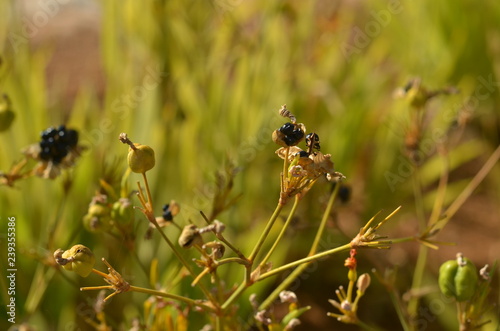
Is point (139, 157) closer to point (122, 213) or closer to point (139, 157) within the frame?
point (139, 157)

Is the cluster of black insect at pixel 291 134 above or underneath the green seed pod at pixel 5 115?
underneath

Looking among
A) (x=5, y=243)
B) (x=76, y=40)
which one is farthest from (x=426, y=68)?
(x=76, y=40)

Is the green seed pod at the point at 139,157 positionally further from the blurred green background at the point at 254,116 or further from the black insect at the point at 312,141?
the blurred green background at the point at 254,116

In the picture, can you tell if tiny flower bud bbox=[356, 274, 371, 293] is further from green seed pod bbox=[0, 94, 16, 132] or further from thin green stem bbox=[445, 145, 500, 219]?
green seed pod bbox=[0, 94, 16, 132]

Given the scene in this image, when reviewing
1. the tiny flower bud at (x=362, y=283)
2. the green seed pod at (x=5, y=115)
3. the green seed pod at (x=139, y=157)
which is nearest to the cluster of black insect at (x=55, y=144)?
the green seed pod at (x=5, y=115)

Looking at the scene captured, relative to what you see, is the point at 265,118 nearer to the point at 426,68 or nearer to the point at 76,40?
the point at 426,68

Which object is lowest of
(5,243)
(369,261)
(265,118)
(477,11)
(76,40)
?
(369,261)
